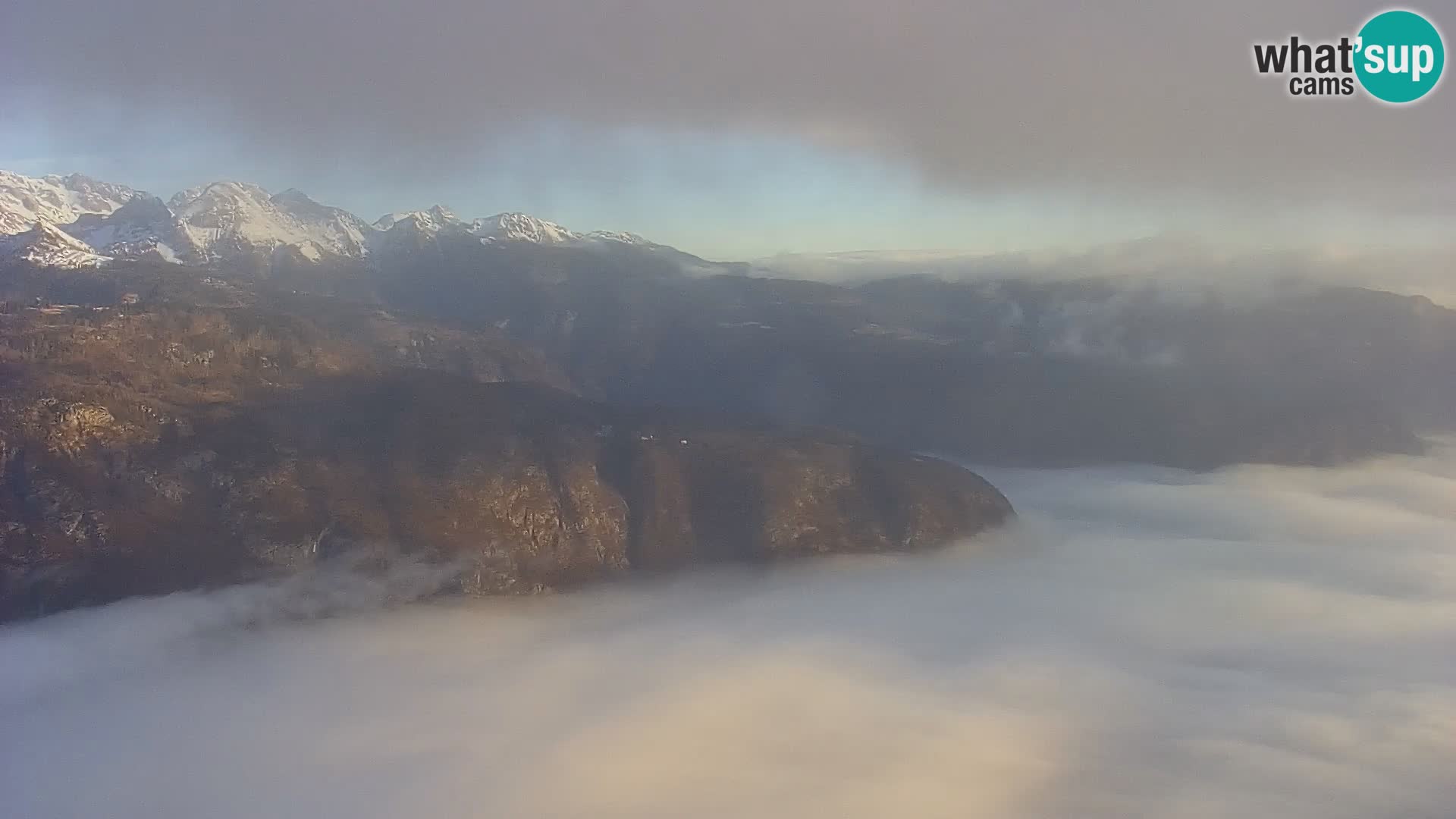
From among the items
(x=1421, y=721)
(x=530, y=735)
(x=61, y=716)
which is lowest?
(x=1421, y=721)

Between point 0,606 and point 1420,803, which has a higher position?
point 0,606

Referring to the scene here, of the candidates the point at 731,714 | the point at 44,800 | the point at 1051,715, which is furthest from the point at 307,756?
the point at 1051,715

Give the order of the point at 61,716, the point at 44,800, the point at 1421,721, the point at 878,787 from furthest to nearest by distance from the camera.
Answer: the point at 1421,721 < the point at 61,716 < the point at 878,787 < the point at 44,800

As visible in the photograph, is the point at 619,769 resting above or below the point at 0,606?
below

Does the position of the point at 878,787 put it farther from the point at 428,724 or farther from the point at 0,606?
the point at 0,606

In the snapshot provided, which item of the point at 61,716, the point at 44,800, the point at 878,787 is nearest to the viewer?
the point at 44,800

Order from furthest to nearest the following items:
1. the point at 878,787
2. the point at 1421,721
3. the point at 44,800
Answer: the point at 1421,721
the point at 878,787
the point at 44,800

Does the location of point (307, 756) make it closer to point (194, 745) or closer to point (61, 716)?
point (194, 745)

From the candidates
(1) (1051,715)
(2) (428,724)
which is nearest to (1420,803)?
(1) (1051,715)

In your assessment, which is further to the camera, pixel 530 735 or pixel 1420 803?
pixel 530 735
